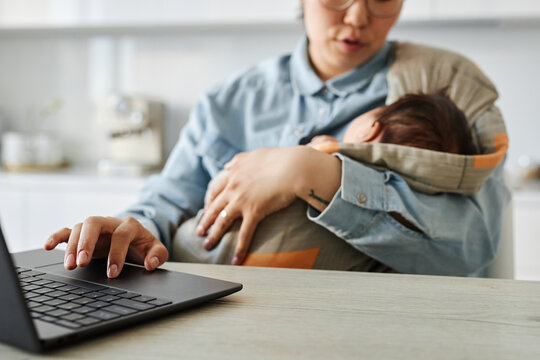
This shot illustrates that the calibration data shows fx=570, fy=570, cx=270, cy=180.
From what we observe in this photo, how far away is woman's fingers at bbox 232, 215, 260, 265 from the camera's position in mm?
903

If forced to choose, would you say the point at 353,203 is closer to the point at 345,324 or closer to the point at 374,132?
the point at 374,132

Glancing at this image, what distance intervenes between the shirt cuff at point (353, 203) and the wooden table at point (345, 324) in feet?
0.74

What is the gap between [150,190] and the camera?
1.19 meters

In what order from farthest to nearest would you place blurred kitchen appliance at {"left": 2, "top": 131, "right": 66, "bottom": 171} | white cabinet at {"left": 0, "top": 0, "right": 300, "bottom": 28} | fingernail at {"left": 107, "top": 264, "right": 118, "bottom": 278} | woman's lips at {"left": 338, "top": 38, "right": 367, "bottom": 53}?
blurred kitchen appliance at {"left": 2, "top": 131, "right": 66, "bottom": 171}
white cabinet at {"left": 0, "top": 0, "right": 300, "bottom": 28}
woman's lips at {"left": 338, "top": 38, "right": 367, "bottom": 53}
fingernail at {"left": 107, "top": 264, "right": 118, "bottom": 278}

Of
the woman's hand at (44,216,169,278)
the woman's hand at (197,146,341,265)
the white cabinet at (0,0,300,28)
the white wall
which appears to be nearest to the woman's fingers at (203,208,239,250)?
the woman's hand at (197,146,341,265)

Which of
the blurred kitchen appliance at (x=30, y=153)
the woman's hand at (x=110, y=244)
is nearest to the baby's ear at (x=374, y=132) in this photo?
the woman's hand at (x=110, y=244)

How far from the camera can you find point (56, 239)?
697mm

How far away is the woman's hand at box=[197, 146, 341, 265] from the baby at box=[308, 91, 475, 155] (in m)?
0.08

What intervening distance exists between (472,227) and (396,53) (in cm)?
44

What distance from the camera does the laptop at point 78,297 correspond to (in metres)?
0.39

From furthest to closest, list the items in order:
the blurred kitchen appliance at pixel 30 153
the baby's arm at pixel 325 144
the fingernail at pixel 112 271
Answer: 1. the blurred kitchen appliance at pixel 30 153
2. the baby's arm at pixel 325 144
3. the fingernail at pixel 112 271

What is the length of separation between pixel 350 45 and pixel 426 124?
31 centimetres

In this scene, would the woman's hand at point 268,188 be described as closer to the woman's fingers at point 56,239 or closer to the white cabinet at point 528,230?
the woman's fingers at point 56,239

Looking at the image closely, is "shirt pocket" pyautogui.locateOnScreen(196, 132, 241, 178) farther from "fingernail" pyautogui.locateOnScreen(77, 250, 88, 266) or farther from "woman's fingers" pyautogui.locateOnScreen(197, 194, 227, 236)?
"fingernail" pyautogui.locateOnScreen(77, 250, 88, 266)
